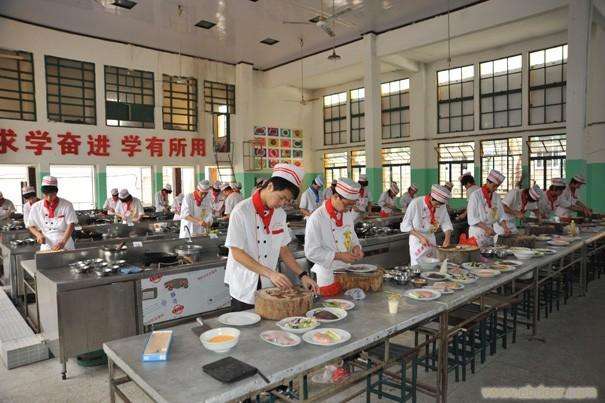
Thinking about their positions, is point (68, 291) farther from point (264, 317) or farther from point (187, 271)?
point (264, 317)

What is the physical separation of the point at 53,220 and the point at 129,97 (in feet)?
26.3

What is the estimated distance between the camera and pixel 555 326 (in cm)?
435

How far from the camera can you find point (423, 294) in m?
2.67

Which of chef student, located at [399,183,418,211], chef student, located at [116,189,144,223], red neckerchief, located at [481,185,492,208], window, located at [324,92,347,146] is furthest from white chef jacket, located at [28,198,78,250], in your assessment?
window, located at [324,92,347,146]

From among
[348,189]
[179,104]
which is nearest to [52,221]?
[348,189]

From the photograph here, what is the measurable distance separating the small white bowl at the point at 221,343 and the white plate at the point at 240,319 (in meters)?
0.09

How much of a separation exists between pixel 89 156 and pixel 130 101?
1.95 m

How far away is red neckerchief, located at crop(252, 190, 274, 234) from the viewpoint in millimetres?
2590

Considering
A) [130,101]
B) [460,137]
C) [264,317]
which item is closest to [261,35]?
[130,101]

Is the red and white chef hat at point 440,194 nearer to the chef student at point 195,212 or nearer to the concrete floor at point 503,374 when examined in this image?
the concrete floor at point 503,374

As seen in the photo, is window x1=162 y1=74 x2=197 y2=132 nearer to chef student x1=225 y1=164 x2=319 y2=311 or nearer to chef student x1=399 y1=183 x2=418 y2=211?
chef student x1=399 y1=183 x2=418 y2=211

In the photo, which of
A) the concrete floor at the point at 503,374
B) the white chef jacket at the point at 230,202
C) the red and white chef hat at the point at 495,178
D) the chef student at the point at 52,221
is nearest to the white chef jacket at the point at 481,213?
the red and white chef hat at the point at 495,178

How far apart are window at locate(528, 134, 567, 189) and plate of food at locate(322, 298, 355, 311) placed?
10.5 metres

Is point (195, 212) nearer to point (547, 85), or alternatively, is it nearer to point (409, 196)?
point (409, 196)
